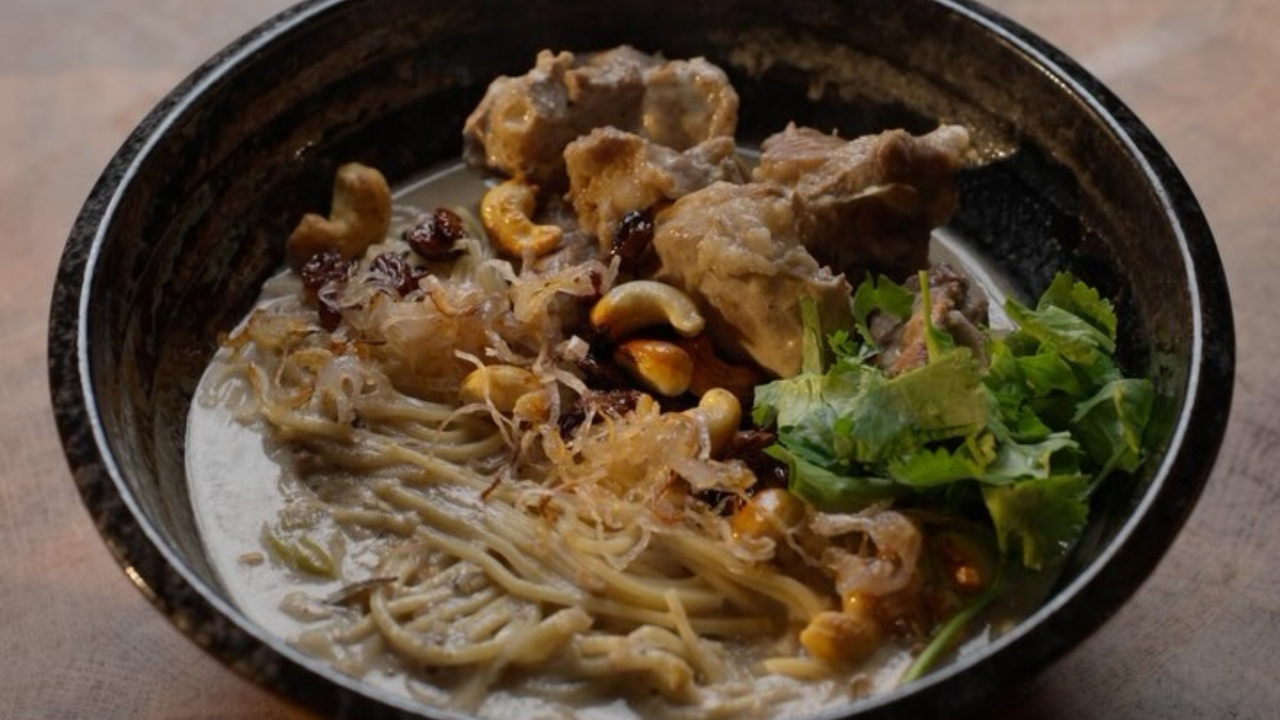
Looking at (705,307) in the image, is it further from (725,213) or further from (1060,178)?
(1060,178)

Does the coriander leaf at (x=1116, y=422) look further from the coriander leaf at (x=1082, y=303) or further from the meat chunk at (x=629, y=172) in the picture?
the meat chunk at (x=629, y=172)

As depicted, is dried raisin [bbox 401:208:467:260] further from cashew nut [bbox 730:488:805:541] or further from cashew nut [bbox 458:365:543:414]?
cashew nut [bbox 730:488:805:541]

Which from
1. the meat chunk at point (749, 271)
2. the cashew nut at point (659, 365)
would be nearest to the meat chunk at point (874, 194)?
the meat chunk at point (749, 271)

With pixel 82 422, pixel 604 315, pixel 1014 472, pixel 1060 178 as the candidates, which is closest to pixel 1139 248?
pixel 1060 178

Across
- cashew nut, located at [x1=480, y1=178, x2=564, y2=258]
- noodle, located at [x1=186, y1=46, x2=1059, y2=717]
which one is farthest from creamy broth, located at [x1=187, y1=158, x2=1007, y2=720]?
cashew nut, located at [x1=480, y1=178, x2=564, y2=258]

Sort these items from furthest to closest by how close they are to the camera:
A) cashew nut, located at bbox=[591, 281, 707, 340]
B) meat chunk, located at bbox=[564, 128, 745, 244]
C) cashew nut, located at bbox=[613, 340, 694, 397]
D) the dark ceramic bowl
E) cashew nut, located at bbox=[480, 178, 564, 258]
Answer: cashew nut, located at bbox=[480, 178, 564, 258]
meat chunk, located at bbox=[564, 128, 745, 244]
cashew nut, located at bbox=[591, 281, 707, 340]
cashew nut, located at bbox=[613, 340, 694, 397]
the dark ceramic bowl

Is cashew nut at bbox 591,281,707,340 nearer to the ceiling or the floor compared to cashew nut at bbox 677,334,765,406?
nearer to the ceiling

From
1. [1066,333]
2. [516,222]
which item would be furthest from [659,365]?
[1066,333]
